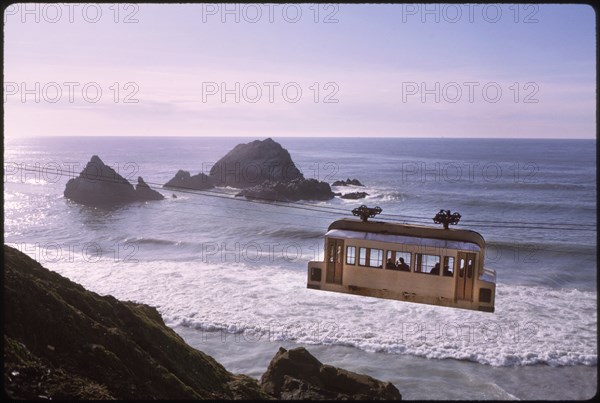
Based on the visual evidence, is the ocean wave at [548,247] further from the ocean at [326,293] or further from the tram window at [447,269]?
the tram window at [447,269]

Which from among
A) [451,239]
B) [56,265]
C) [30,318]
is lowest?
[56,265]

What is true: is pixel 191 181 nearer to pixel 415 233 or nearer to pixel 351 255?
pixel 351 255

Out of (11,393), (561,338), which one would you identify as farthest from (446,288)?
(561,338)

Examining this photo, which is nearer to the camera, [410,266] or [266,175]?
[410,266]

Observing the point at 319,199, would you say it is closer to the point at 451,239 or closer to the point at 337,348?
the point at 337,348

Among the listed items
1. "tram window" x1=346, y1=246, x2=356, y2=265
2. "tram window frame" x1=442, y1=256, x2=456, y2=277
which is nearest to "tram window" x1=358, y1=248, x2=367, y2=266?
"tram window" x1=346, y1=246, x2=356, y2=265

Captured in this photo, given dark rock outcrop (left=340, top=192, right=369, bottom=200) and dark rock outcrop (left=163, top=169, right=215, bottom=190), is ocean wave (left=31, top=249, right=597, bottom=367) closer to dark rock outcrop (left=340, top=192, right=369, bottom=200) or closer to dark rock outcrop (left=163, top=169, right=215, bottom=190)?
dark rock outcrop (left=340, top=192, right=369, bottom=200)

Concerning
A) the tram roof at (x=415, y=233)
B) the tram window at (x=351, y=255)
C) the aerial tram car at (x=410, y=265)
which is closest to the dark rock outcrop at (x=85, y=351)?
the aerial tram car at (x=410, y=265)

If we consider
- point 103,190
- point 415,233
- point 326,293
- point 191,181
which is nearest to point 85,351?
point 415,233
